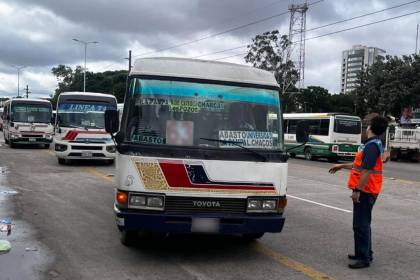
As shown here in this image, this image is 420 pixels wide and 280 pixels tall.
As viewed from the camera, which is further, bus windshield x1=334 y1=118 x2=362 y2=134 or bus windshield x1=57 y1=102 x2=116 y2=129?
bus windshield x1=334 y1=118 x2=362 y2=134

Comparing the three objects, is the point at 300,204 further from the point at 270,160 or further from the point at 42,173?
the point at 42,173

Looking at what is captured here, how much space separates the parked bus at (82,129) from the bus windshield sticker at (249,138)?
11.8m

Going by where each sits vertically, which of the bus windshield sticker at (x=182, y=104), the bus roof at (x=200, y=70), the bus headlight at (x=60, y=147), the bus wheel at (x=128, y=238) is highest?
the bus roof at (x=200, y=70)

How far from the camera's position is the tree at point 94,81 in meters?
91.8

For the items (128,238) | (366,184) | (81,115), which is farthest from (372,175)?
(81,115)

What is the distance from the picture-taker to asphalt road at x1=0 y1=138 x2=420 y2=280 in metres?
5.80

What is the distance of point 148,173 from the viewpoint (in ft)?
19.1

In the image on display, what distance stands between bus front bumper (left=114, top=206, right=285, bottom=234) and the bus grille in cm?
6

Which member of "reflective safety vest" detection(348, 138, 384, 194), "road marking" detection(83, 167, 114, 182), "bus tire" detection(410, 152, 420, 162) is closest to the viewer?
"reflective safety vest" detection(348, 138, 384, 194)

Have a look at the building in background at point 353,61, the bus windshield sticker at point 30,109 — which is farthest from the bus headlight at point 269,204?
the building in background at point 353,61

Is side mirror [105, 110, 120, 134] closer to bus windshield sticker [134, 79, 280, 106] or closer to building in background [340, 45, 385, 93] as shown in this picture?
bus windshield sticker [134, 79, 280, 106]

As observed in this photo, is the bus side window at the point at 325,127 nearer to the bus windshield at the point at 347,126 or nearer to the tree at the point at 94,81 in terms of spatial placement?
the bus windshield at the point at 347,126

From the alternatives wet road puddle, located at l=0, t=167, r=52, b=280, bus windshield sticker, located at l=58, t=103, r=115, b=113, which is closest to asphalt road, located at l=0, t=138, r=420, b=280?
wet road puddle, located at l=0, t=167, r=52, b=280

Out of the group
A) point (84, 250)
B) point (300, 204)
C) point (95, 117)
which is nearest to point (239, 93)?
point (84, 250)
